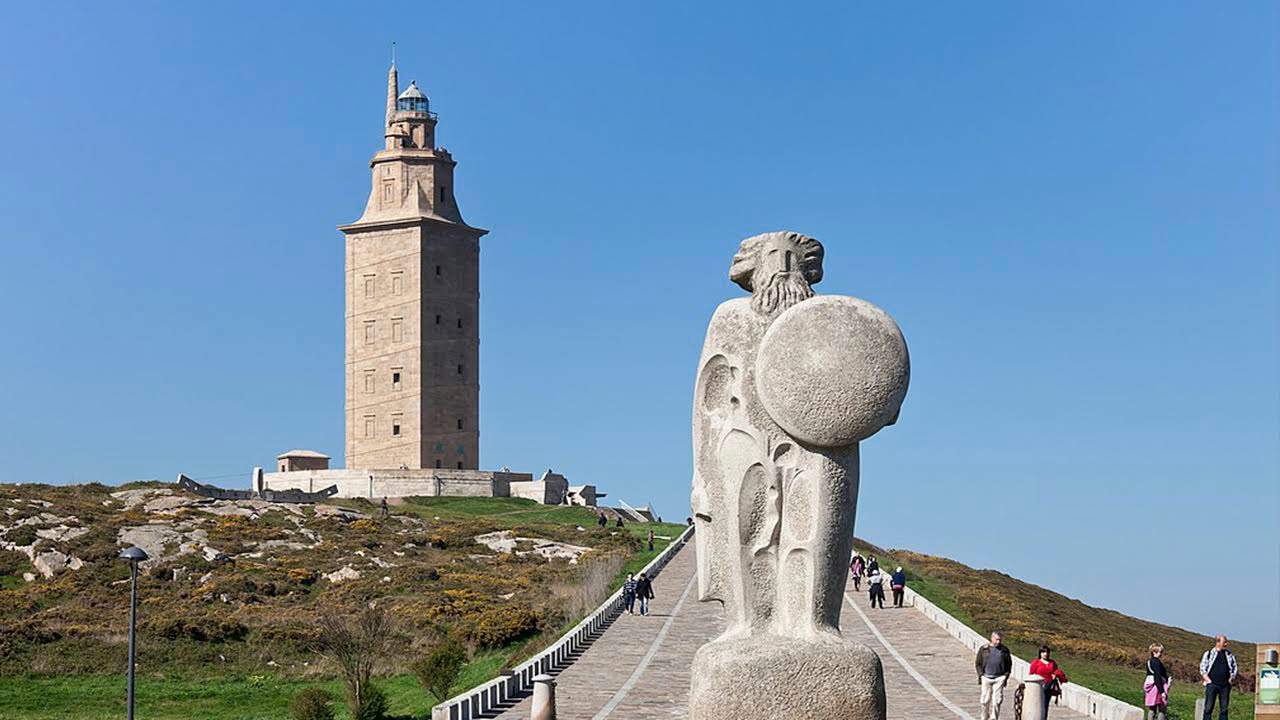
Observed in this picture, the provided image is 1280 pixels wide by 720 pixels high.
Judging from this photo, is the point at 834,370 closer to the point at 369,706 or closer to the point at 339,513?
the point at 369,706

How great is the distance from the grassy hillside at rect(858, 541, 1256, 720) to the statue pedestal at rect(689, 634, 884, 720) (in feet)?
39.7

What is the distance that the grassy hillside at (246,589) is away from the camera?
117 feet

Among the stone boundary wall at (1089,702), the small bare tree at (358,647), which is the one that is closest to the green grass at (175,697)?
the small bare tree at (358,647)

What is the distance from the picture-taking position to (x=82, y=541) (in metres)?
53.6

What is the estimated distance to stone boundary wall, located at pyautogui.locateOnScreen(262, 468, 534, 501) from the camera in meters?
80.4

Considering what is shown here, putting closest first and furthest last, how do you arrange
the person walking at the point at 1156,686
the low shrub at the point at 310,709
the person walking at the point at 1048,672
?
the person walking at the point at 1048,672
the person walking at the point at 1156,686
the low shrub at the point at 310,709

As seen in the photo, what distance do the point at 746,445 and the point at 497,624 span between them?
27.8 m

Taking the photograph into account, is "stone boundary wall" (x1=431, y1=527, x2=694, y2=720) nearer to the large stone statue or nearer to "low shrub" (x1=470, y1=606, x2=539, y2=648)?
"low shrub" (x1=470, y1=606, x2=539, y2=648)

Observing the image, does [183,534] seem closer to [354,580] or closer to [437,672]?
[354,580]

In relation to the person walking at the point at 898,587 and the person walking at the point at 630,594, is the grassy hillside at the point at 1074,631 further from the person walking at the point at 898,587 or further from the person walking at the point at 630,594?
the person walking at the point at 630,594

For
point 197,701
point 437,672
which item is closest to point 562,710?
point 437,672

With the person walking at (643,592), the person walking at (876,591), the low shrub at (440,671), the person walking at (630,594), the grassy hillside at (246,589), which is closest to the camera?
the low shrub at (440,671)

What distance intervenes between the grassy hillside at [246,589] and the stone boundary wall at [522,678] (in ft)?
5.25

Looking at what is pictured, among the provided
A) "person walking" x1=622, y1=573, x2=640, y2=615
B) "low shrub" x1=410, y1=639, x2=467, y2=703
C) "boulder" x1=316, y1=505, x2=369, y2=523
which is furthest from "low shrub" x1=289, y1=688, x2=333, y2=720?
"boulder" x1=316, y1=505, x2=369, y2=523
